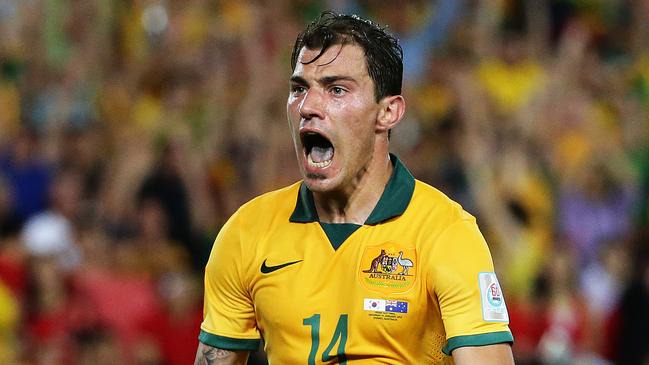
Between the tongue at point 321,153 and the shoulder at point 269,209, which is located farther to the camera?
the shoulder at point 269,209

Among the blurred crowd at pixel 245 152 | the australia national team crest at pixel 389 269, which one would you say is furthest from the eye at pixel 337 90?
the blurred crowd at pixel 245 152

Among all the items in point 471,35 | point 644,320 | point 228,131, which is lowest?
point 644,320

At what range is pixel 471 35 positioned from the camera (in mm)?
9180

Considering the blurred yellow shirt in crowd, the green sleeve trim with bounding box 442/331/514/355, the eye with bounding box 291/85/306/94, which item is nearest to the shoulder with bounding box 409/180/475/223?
the green sleeve trim with bounding box 442/331/514/355

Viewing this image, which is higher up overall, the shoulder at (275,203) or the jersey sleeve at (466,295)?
the shoulder at (275,203)

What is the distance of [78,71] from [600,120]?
152 inches

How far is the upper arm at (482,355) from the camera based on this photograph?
3525 mm

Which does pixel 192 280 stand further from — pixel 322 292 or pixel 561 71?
pixel 322 292

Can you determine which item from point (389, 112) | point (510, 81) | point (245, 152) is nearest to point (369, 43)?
point (389, 112)

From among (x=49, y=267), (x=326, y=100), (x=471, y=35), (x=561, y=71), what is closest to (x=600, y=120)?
(x=561, y=71)

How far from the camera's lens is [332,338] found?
372 cm

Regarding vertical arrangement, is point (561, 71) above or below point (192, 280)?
above

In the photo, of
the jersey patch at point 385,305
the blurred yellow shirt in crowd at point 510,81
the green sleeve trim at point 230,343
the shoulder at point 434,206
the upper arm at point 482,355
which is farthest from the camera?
the blurred yellow shirt in crowd at point 510,81

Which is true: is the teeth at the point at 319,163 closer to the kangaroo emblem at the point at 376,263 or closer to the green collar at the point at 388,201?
the green collar at the point at 388,201
